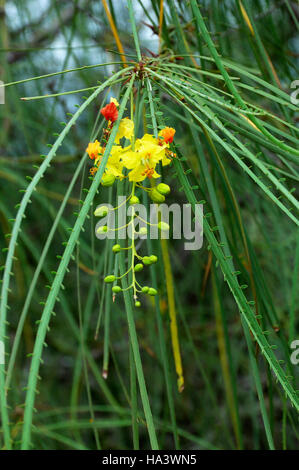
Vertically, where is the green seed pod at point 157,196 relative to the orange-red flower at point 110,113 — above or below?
below

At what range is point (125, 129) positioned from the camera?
1.57 feet

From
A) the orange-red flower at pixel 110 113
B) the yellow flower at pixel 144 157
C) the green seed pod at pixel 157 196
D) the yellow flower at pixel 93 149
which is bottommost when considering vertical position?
the green seed pod at pixel 157 196

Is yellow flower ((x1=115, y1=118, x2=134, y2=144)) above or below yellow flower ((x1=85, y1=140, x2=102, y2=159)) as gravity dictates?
above

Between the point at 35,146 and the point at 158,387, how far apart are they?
0.77m

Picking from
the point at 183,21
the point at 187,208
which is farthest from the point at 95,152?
the point at 183,21

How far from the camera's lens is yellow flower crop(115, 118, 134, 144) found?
1.56ft

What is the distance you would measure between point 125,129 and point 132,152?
0.11 feet

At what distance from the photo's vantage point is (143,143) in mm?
466

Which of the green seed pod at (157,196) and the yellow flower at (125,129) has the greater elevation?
the yellow flower at (125,129)

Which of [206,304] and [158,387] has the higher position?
[206,304]

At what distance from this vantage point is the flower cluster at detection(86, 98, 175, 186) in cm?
46

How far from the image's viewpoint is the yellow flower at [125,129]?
0.47 metres

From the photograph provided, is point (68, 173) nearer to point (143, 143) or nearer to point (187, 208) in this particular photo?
point (187, 208)

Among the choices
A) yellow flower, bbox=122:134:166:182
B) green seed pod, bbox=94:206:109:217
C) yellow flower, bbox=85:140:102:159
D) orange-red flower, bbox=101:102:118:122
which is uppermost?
orange-red flower, bbox=101:102:118:122
